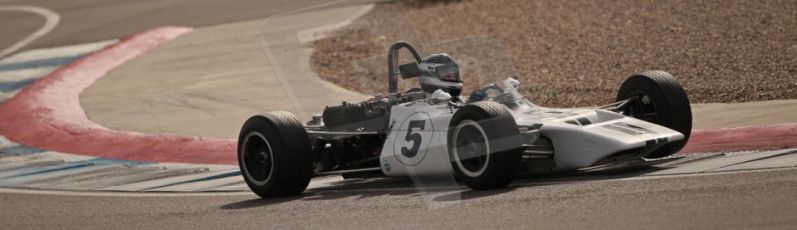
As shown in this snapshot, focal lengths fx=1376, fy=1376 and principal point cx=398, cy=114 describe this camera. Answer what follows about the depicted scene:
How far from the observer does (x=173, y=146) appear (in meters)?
14.8

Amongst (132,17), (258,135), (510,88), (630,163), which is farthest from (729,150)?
(132,17)

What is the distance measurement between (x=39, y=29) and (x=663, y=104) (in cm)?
1779

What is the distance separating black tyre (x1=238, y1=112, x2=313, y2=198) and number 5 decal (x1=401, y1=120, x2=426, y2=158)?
2.62ft

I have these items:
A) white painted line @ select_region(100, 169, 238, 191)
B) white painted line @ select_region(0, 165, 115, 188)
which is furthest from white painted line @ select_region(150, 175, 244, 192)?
white painted line @ select_region(0, 165, 115, 188)

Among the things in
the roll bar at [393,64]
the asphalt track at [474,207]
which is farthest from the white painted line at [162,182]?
the roll bar at [393,64]

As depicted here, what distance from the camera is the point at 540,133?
9.45m

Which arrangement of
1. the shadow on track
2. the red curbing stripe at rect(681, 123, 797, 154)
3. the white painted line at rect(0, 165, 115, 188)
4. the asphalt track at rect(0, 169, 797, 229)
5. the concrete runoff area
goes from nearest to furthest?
the asphalt track at rect(0, 169, 797, 229)
the shadow on track
the red curbing stripe at rect(681, 123, 797, 154)
the white painted line at rect(0, 165, 115, 188)
the concrete runoff area

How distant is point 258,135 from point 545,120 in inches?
91.3

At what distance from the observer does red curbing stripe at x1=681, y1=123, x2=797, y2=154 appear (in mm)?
10781

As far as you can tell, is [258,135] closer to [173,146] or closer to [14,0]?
[173,146]

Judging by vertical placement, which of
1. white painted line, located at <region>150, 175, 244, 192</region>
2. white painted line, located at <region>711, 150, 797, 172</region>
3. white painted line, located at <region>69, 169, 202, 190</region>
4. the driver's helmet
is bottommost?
white painted line, located at <region>69, 169, 202, 190</region>

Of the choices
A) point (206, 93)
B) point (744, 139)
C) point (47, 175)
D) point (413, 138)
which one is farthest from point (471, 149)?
point (206, 93)

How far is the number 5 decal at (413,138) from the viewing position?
32.6 feet

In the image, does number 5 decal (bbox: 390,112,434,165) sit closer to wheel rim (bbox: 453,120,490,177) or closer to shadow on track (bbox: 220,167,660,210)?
shadow on track (bbox: 220,167,660,210)
